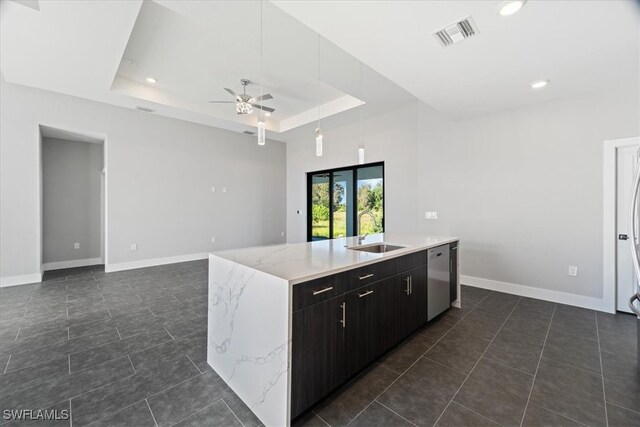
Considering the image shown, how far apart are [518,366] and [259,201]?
20.8ft

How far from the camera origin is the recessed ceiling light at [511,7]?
Result: 1816 millimetres

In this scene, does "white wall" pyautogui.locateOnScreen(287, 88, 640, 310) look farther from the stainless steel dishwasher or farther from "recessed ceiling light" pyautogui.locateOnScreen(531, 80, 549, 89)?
the stainless steel dishwasher

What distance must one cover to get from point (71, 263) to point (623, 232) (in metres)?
9.16

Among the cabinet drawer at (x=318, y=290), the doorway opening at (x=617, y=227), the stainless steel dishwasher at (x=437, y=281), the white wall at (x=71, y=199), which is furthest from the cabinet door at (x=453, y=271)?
the white wall at (x=71, y=199)

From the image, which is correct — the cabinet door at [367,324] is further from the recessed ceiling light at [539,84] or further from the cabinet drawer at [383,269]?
the recessed ceiling light at [539,84]

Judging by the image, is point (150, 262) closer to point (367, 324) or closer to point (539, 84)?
point (367, 324)

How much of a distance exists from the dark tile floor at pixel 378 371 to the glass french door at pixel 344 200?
2.96 meters

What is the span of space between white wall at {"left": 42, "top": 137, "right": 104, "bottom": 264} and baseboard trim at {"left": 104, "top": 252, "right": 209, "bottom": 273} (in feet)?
3.89

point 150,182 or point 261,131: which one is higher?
point 261,131

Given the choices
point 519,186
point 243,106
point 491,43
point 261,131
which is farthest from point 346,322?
point 243,106

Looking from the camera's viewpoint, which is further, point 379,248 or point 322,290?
point 379,248

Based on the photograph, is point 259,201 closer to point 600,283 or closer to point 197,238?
point 197,238

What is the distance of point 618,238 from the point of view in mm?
3180

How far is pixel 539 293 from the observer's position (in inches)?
144
